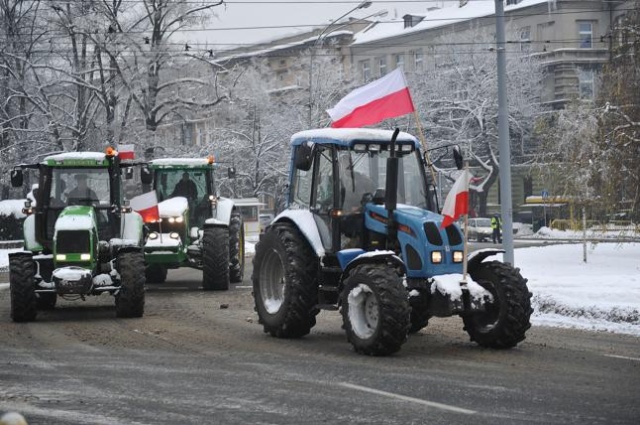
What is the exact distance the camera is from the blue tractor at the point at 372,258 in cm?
1208

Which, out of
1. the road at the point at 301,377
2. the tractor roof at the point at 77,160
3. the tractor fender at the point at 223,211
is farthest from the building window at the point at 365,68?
the road at the point at 301,377

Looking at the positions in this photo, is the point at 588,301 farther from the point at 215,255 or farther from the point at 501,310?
the point at 215,255

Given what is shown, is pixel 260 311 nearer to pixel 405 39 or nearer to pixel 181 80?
pixel 181 80

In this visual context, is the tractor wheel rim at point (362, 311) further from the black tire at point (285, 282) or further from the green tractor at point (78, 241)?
the green tractor at point (78, 241)

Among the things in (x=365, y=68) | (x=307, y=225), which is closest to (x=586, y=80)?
(x=365, y=68)

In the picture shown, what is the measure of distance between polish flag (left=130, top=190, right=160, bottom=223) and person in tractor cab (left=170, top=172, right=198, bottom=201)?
2.66 meters

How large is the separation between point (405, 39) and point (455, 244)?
75.3m

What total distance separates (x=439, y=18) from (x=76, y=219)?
215 feet

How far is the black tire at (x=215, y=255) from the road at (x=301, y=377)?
6.50 meters

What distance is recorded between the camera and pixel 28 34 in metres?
45.0

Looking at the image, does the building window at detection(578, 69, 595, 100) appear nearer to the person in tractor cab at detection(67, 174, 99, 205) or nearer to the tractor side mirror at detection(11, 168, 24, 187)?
the person in tractor cab at detection(67, 174, 99, 205)

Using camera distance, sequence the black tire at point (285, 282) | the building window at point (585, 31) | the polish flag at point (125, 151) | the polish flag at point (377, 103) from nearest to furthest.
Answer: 1. the black tire at point (285, 282)
2. the polish flag at point (377, 103)
3. the polish flag at point (125, 151)
4. the building window at point (585, 31)

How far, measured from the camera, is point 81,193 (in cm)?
1811

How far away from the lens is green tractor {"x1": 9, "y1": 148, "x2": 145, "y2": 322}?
1606 cm
